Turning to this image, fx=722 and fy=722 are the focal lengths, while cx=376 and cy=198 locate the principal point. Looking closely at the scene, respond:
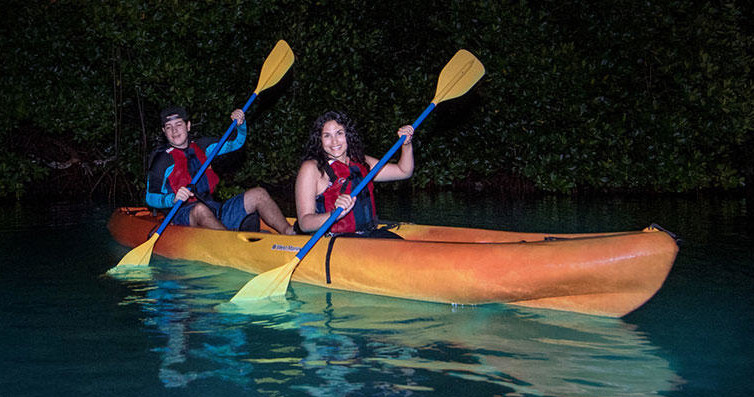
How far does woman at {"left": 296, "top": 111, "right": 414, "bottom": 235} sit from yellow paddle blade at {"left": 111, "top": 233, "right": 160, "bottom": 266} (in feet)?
5.08

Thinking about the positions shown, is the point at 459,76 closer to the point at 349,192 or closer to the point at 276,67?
the point at 349,192

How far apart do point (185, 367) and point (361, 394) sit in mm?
799

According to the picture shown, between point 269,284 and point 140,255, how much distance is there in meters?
1.57

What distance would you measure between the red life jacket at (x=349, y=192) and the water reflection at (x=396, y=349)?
1.60ft

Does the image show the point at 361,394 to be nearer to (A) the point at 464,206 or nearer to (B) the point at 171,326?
(B) the point at 171,326

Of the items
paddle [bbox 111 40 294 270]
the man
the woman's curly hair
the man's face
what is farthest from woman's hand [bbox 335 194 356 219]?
the man's face

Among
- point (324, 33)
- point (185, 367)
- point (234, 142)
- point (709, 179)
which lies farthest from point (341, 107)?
point (185, 367)

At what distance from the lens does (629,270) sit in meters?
3.26

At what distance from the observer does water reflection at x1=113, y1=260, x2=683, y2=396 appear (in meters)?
2.69

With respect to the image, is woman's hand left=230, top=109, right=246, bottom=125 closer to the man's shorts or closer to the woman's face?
the man's shorts

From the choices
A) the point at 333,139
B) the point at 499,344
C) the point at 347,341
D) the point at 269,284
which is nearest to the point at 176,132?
the point at 333,139

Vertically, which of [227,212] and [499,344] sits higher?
[227,212]

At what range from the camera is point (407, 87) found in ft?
35.7

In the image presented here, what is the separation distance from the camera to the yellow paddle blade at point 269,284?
414 cm
